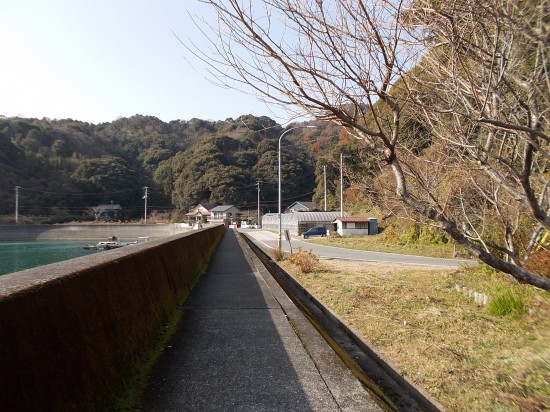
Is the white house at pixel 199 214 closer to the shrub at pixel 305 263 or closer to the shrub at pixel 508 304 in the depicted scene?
the shrub at pixel 305 263

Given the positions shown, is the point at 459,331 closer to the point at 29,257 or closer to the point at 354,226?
the point at 354,226

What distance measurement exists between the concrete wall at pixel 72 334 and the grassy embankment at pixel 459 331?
3.28 meters

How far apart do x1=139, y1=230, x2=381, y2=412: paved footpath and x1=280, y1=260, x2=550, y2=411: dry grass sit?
1.34 meters

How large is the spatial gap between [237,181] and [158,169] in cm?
2520

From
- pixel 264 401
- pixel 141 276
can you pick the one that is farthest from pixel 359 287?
pixel 264 401

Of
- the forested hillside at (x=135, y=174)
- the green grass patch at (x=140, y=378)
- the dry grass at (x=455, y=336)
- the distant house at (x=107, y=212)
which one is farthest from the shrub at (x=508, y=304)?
the distant house at (x=107, y=212)

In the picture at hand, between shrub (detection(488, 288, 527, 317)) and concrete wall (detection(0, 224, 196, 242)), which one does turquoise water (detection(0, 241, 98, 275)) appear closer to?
shrub (detection(488, 288, 527, 317))

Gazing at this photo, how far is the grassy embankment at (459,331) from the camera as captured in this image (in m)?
4.78

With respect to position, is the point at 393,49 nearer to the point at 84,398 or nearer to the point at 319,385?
the point at 319,385

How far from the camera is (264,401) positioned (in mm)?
3574

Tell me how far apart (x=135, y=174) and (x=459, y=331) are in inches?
4374

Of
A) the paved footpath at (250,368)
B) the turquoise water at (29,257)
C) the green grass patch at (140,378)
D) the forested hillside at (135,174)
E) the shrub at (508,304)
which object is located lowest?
the turquoise water at (29,257)

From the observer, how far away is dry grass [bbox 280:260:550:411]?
473cm

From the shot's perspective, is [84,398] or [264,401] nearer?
[84,398]
